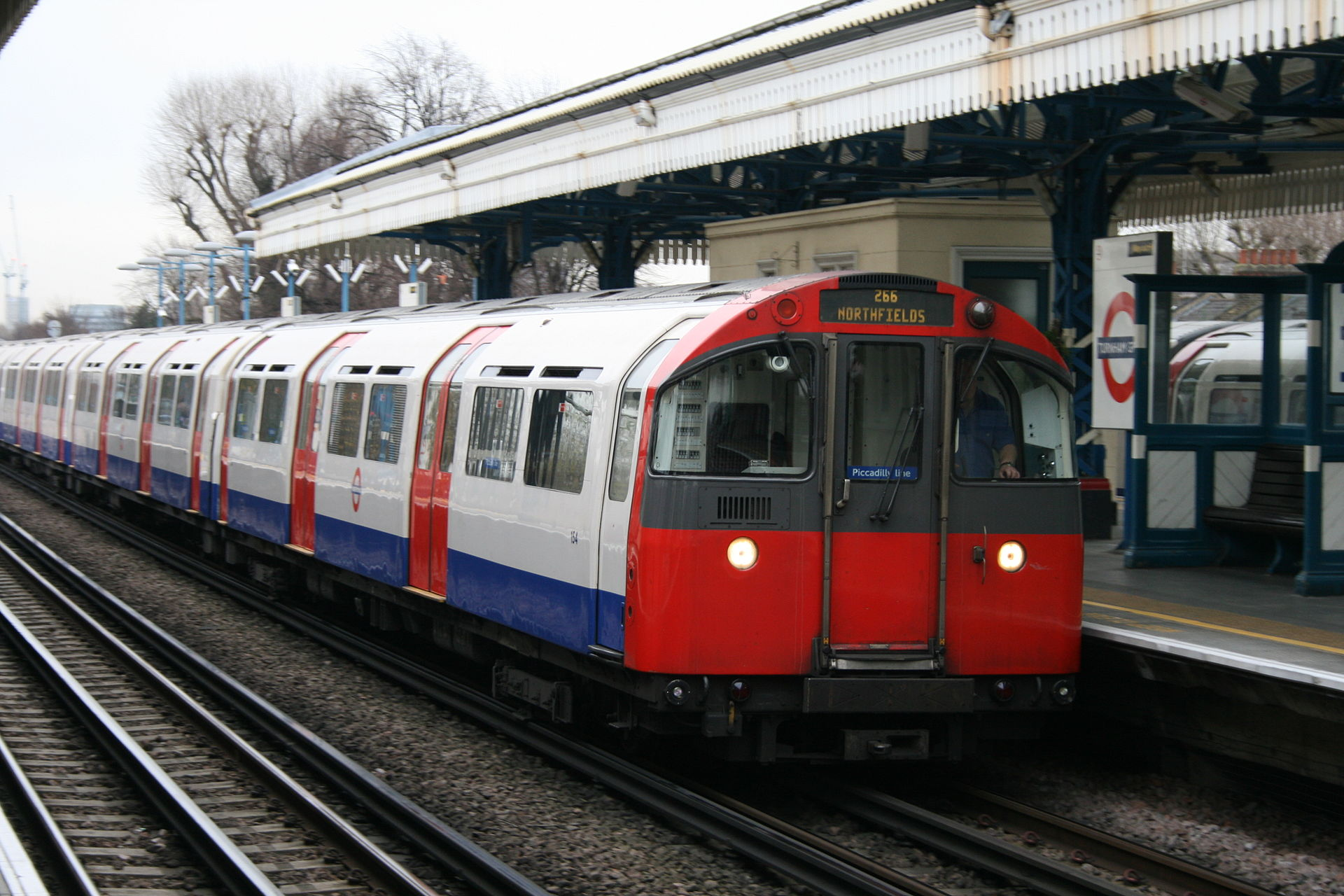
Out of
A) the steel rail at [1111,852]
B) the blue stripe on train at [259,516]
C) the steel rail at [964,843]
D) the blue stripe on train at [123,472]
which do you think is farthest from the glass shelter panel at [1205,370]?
the blue stripe on train at [123,472]

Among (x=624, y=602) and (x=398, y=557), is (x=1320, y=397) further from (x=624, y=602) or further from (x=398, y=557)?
(x=398, y=557)

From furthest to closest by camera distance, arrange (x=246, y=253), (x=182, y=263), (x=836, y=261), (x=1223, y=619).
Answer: (x=182, y=263), (x=246, y=253), (x=836, y=261), (x=1223, y=619)

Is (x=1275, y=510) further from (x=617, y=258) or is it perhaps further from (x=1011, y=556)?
(x=617, y=258)

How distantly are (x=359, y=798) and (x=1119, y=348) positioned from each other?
7315mm

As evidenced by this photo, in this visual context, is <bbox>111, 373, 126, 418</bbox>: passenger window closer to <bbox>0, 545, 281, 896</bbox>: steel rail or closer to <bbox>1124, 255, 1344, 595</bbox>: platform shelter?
<bbox>0, 545, 281, 896</bbox>: steel rail

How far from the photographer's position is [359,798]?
830 centimetres

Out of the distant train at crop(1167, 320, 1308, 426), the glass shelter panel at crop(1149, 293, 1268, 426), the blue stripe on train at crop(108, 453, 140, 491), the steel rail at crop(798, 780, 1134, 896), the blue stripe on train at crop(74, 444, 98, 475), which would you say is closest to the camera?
the steel rail at crop(798, 780, 1134, 896)

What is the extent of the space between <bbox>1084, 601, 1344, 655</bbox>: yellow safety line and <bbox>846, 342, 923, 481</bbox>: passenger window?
2.39 metres

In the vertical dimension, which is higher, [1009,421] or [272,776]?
[1009,421]

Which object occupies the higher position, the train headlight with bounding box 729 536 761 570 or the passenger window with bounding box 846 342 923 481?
the passenger window with bounding box 846 342 923 481

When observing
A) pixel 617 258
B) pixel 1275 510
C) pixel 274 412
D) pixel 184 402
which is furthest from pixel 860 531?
pixel 617 258

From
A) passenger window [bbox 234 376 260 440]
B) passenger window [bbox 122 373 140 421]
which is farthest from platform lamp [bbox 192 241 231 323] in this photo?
passenger window [bbox 234 376 260 440]

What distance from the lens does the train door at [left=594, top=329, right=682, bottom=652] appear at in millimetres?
7824

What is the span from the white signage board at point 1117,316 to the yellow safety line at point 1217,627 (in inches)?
97.7
